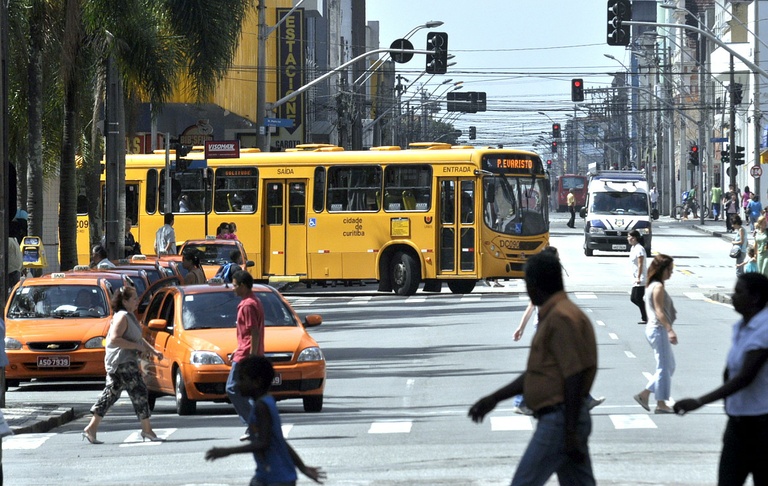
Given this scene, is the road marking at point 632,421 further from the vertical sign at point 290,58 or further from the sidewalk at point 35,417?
the vertical sign at point 290,58

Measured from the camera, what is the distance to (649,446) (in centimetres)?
1335

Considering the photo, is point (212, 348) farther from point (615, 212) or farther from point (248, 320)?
point (615, 212)

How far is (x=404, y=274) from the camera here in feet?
123

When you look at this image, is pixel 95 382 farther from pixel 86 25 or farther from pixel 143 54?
pixel 143 54

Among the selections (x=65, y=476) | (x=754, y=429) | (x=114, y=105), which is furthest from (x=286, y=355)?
(x=114, y=105)

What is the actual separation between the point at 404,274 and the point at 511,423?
21.9 metres

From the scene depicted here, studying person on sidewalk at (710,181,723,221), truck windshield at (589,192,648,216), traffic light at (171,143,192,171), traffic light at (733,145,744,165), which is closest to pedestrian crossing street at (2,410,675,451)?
traffic light at (171,143,192,171)

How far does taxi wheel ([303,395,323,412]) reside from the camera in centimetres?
1686

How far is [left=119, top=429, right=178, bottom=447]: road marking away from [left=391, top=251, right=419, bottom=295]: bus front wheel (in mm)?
21561

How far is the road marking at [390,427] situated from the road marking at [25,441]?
3.15 m

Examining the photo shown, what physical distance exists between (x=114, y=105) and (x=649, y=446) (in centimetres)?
1956

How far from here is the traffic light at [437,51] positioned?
42.0 meters

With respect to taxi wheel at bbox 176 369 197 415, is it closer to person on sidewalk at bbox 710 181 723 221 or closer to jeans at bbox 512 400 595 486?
jeans at bbox 512 400 595 486

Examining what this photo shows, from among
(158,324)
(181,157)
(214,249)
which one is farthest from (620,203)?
(158,324)
